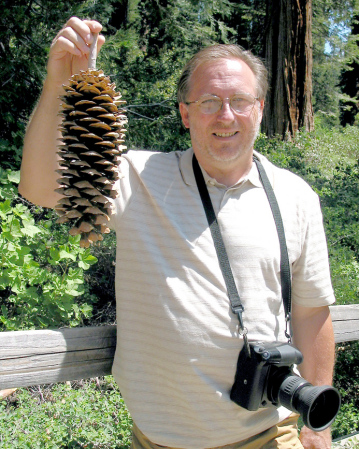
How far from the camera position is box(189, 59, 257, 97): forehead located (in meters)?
2.06

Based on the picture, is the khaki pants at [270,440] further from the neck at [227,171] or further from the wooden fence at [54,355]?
the neck at [227,171]

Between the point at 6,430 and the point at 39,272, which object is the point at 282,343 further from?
the point at 39,272

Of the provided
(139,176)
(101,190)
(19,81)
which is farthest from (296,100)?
(101,190)

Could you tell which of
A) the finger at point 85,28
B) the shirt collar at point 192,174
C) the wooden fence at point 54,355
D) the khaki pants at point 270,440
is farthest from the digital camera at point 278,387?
the finger at point 85,28

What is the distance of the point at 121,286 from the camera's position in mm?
1913

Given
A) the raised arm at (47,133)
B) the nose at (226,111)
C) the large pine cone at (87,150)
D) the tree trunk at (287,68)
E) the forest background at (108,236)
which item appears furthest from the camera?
the tree trunk at (287,68)

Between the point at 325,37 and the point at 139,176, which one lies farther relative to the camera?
the point at 325,37

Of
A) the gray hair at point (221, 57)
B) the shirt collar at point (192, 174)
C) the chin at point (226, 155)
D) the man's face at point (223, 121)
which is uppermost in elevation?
the gray hair at point (221, 57)

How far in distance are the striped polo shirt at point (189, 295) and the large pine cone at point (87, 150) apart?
1.61 ft

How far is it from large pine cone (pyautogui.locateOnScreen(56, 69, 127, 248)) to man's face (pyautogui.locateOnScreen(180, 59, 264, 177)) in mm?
696

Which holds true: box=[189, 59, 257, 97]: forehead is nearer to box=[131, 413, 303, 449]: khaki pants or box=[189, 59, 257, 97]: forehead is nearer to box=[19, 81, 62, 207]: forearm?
box=[19, 81, 62, 207]: forearm

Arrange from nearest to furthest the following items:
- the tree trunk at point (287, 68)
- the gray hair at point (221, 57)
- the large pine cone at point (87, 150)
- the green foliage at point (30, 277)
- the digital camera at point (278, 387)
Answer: the large pine cone at point (87, 150) < the digital camera at point (278, 387) < the gray hair at point (221, 57) < the green foliage at point (30, 277) < the tree trunk at point (287, 68)

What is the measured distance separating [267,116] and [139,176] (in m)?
6.65

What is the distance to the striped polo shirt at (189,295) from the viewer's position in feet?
5.85
